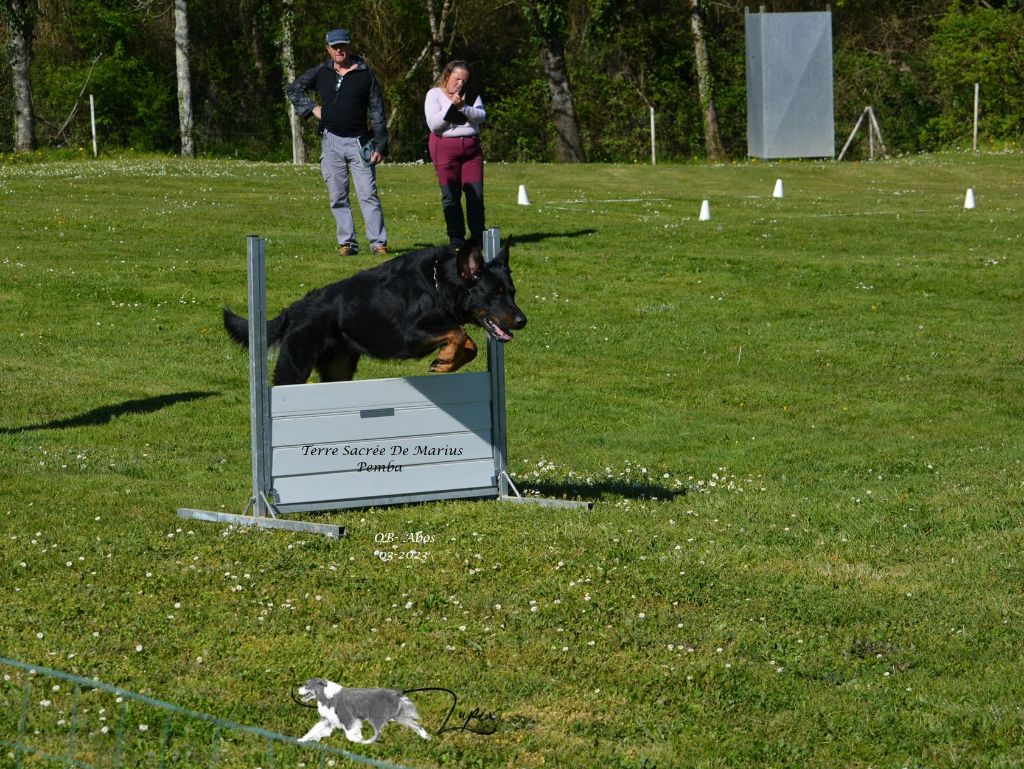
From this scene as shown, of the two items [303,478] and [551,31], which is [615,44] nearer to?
[551,31]

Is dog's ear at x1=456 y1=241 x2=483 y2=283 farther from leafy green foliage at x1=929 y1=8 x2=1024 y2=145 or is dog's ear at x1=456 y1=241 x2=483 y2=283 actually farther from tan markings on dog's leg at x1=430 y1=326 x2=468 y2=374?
leafy green foliage at x1=929 y1=8 x2=1024 y2=145

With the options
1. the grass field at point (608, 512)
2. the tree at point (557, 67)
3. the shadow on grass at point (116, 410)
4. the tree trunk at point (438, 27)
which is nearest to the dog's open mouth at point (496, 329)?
the grass field at point (608, 512)

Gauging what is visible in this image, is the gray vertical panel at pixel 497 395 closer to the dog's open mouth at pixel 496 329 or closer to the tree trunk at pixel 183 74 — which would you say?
the dog's open mouth at pixel 496 329

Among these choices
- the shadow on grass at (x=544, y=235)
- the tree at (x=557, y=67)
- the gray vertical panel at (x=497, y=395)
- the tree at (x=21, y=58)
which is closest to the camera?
the gray vertical panel at (x=497, y=395)

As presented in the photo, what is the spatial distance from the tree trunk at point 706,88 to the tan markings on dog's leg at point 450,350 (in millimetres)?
33304

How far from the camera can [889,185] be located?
91.8 feet

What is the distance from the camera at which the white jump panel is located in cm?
785

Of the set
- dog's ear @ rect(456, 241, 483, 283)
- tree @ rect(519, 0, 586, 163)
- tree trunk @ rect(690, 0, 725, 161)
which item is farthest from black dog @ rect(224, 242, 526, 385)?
tree trunk @ rect(690, 0, 725, 161)

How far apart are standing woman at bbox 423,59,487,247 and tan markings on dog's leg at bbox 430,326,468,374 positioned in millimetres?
6005

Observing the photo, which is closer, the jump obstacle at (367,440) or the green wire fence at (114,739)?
the green wire fence at (114,739)

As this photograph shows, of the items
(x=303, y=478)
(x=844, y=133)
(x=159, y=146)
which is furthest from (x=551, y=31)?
(x=303, y=478)

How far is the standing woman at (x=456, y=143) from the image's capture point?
14156mm

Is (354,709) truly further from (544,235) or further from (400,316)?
(544,235)

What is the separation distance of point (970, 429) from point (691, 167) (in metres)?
21.2
